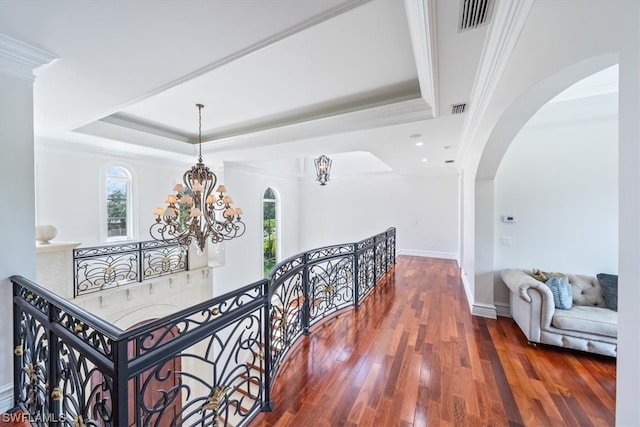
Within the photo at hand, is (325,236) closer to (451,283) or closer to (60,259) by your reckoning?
(451,283)

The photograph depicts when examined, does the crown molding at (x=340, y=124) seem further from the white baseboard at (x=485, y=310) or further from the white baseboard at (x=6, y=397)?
the white baseboard at (x=6, y=397)

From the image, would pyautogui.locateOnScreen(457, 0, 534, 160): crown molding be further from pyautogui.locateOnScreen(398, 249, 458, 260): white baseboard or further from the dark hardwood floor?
pyautogui.locateOnScreen(398, 249, 458, 260): white baseboard

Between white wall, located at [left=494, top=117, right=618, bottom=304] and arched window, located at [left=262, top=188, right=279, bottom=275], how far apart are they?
6046 mm

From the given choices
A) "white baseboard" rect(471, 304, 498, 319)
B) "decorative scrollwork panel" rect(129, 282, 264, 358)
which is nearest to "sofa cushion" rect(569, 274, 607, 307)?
"white baseboard" rect(471, 304, 498, 319)

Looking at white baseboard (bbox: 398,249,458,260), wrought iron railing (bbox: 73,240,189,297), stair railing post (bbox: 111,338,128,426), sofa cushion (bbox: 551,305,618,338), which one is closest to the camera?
stair railing post (bbox: 111,338,128,426)

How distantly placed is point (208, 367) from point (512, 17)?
6.83 metres

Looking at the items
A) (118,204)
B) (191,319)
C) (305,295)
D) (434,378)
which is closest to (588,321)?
(434,378)

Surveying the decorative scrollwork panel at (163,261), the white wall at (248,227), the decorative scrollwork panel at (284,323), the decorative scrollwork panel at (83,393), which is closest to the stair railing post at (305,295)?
the decorative scrollwork panel at (284,323)

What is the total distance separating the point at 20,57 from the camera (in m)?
1.74

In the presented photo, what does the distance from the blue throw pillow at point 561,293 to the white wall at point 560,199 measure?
23.0 inches

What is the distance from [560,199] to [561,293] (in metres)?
1.33

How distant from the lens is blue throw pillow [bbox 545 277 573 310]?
2746mm

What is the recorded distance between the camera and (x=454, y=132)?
145 inches

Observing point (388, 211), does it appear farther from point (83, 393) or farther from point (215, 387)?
point (83, 393)
